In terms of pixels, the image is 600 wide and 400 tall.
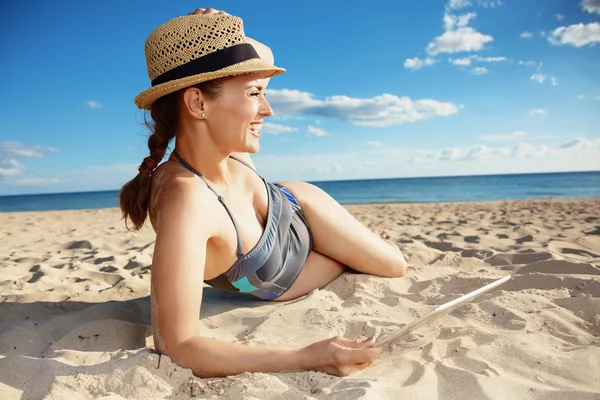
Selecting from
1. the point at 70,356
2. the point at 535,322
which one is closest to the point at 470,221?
the point at 535,322

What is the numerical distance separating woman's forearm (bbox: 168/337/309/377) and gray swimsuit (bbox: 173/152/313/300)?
1.90 feet

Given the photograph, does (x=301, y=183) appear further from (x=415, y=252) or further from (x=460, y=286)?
(x=415, y=252)

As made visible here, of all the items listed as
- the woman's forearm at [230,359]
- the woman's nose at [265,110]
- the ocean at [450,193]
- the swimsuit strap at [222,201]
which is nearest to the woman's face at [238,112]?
the woman's nose at [265,110]

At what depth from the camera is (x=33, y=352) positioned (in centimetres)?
216

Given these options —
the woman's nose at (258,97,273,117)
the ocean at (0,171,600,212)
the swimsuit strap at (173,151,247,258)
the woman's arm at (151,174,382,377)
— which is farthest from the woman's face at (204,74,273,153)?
the ocean at (0,171,600,212)

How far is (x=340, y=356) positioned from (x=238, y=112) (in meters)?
1.12

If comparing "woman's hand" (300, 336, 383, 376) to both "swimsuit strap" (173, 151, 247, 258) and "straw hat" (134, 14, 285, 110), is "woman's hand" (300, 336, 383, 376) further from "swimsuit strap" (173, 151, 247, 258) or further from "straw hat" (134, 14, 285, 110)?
"straw hat" (134, 14, 285, 110)

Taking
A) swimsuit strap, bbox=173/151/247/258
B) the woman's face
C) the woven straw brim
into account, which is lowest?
swimsuit strap, bbox=173/151/247/258

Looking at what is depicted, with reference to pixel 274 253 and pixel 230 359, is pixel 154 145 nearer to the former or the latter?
pixel 274 253

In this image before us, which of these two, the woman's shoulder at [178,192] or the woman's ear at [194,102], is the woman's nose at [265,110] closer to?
the woman's ear at [194,102]

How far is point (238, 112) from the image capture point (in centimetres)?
208

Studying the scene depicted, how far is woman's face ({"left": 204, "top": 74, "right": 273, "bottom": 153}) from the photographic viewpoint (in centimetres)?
207

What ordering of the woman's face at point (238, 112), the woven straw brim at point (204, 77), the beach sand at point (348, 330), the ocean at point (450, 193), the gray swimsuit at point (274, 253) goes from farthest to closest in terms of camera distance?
the ocean at point (450, 193), the gray swimsuit at point (274, 253), the woman's face at point (238, 112), the woven straw brim at point (204, 77), the beach sand at point (348, 330)

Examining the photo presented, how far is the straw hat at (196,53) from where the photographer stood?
1.99 meters
